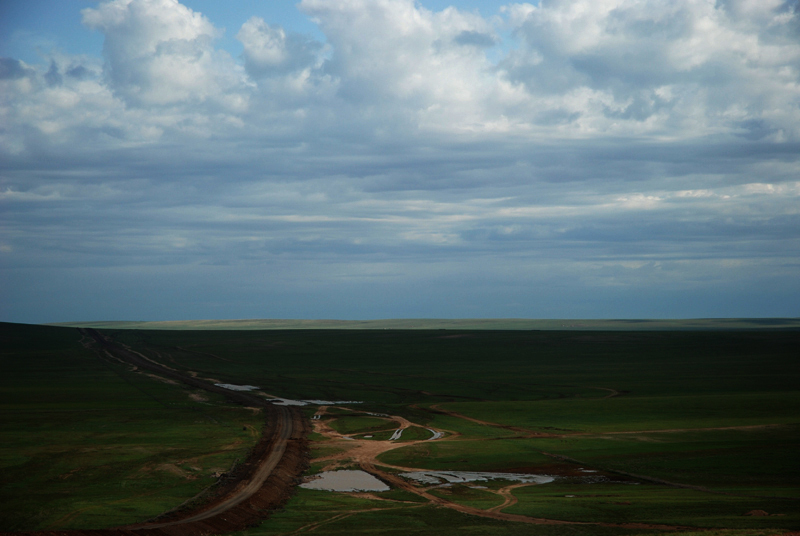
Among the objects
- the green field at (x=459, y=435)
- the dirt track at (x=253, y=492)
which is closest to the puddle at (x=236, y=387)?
the green field at (x=459, y=435)

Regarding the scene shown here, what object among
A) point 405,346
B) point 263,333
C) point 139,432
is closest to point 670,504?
point 139,432

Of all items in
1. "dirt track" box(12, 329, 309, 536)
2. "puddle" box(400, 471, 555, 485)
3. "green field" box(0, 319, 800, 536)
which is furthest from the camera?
"puddle" box(400, 471, 555, 485)

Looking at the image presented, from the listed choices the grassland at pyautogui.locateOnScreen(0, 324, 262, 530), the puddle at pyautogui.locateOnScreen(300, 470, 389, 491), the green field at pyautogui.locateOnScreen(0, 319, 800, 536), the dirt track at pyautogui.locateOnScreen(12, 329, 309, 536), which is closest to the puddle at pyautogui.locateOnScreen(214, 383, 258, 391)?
the green field at pyautogui.locateOnScreen(0, 319, 800, 536)

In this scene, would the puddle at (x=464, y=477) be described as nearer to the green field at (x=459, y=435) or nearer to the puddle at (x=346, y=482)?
the green field at (x=459, y=435)

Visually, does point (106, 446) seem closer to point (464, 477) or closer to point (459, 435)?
point (464, 477)

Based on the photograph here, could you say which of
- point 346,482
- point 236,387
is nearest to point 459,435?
point 346,482

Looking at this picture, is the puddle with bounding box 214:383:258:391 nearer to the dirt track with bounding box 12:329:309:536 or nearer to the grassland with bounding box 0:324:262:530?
the grassland with bounding box 0:324:262:530
